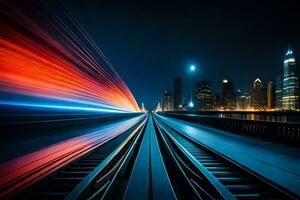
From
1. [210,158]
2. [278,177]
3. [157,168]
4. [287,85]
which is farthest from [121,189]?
[287,85]

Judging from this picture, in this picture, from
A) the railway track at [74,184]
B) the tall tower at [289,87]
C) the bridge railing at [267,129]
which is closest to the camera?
the railway track at [74,184]

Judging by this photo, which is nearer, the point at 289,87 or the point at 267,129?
the point at 267,129

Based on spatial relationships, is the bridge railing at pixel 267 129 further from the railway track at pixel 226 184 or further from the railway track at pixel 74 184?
the railway track at pixel 74 184

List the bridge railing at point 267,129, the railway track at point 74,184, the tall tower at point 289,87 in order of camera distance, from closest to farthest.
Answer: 1. the railway track at point 74,184
2. the bridge railing at point 267,129
3. the tall tower at point 289,87

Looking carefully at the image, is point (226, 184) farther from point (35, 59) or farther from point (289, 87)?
point (289, 87)

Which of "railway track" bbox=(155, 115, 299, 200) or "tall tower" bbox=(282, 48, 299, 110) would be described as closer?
"railway track" bbox=(155, 115, 299, 200)

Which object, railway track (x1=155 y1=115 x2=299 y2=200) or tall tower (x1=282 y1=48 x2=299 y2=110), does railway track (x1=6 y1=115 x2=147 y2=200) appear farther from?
tall tower (x1=282 y1=48 x2=299 y2=110)

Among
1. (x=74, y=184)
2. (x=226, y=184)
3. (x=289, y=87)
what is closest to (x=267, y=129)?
(x=226, y=184)

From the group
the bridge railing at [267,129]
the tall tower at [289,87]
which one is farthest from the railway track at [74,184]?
the tall tower at [289,87]

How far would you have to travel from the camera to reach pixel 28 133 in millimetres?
16219

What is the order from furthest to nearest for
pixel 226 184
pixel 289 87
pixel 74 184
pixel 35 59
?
pixel 289 87
pixel 35 59
pixel 226 184
pixel 74 184

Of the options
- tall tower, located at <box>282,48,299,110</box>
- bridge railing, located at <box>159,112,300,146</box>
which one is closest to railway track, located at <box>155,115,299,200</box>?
bridge railing, located at <box>159,112,300,146</box>

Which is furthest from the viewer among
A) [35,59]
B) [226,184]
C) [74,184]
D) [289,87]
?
[289,87]

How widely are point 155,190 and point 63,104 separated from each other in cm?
1564
